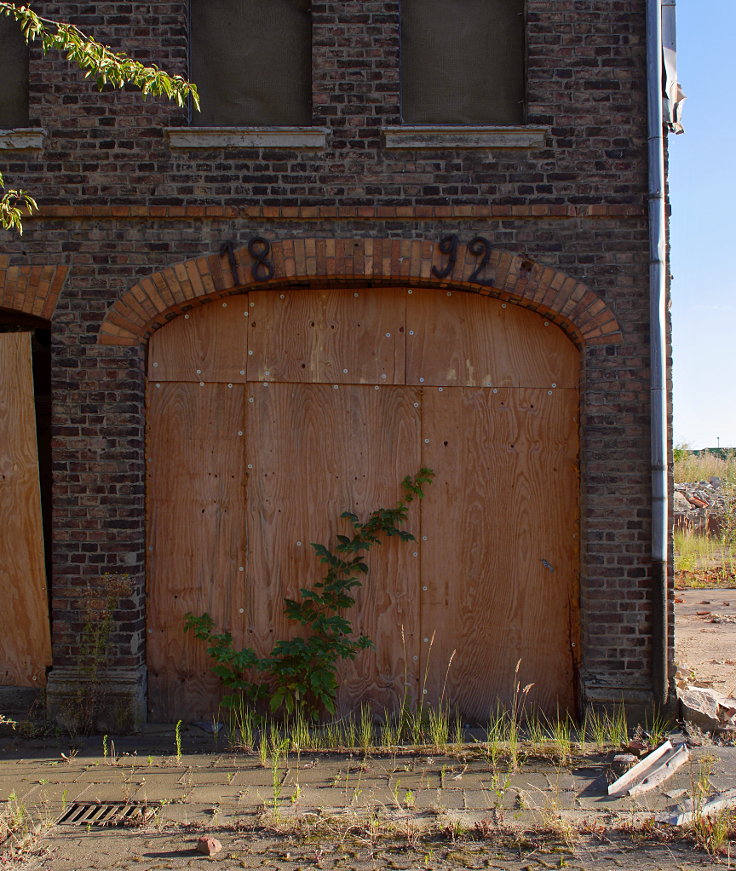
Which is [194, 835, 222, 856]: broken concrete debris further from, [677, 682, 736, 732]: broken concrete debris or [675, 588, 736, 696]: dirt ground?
[675, 588, 736, 696]: dirt ground

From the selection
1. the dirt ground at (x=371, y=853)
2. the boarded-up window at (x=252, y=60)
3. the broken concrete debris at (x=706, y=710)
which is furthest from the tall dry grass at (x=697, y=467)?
the dirt ground at (x=371, y=853)

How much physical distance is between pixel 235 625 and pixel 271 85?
13.5ft

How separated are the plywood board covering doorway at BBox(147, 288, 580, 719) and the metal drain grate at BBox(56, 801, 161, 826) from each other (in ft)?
4.69

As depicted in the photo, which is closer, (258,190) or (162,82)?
(162,82)

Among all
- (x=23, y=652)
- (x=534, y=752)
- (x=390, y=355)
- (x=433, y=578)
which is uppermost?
(x=390, y=355)

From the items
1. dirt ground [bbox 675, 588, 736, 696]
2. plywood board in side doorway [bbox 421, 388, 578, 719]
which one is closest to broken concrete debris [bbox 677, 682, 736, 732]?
dirt ground [bbox 675, 588, 736, 696]

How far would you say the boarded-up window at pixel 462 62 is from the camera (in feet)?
19.6

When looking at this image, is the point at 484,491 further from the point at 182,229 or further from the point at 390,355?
the point at 182,229

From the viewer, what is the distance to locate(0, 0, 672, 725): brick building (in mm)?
5754

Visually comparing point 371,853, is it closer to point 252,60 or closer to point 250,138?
point 250,138

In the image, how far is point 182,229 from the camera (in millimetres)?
5836

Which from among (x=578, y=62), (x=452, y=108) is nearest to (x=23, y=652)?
(x=452, y=108)

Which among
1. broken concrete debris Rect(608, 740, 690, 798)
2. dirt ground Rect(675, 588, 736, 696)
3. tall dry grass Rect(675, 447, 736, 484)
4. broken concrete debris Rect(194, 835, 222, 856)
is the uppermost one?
tall dry grass Rect(675, 447, 736, 484)

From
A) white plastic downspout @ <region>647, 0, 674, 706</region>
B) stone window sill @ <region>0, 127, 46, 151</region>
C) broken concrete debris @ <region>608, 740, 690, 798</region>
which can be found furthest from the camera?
stone window sill @ <region>0, 127, 46, 151</region>
